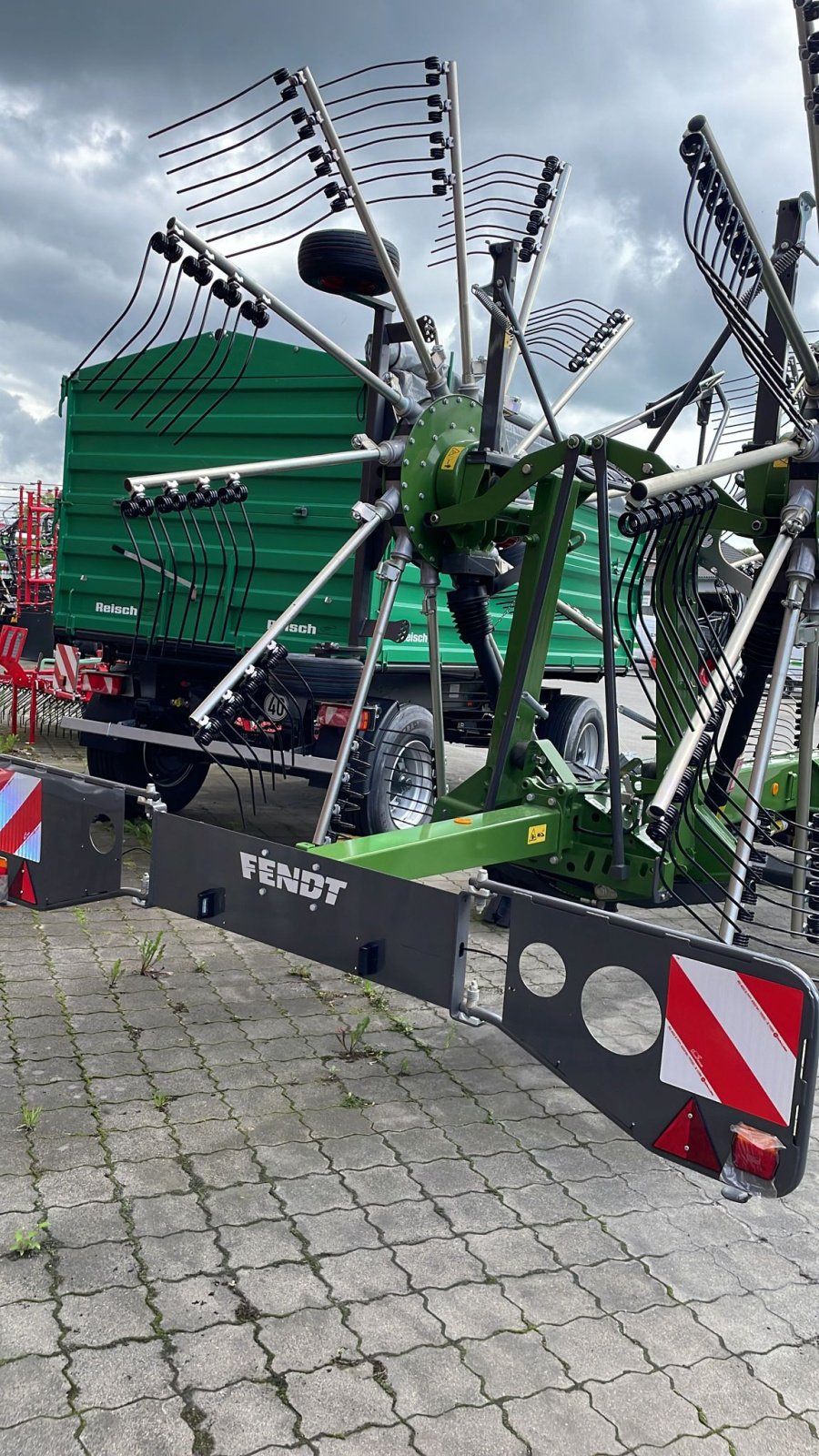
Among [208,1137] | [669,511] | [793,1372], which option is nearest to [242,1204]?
[208,1137]

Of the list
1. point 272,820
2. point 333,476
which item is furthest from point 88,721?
point 333,476

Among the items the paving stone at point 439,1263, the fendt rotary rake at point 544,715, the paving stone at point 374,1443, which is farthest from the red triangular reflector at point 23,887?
the paving stone at point 374,1443

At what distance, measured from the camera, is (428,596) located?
4738 mm

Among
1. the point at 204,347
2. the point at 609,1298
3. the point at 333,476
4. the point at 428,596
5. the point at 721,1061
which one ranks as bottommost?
the point at 609,1298

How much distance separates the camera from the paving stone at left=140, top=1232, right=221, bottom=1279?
262 centimetres

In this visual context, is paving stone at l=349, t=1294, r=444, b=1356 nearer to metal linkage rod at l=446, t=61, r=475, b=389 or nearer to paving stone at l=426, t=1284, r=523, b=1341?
paving stone at l=426, t=1284, r=523, b=1341

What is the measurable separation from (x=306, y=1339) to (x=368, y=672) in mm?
2439

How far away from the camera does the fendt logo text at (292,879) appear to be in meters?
3.17

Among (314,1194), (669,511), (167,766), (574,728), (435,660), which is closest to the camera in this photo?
(314,1194)

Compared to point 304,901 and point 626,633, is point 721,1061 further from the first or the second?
point 626,633

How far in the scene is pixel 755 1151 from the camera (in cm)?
237

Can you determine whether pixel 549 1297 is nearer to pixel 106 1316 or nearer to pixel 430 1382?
pixel 430 1382

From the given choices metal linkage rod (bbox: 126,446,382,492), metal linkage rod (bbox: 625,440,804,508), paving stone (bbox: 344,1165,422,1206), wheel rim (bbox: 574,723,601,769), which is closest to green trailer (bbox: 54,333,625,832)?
wheel rim (bbox: 574,723,601,769)

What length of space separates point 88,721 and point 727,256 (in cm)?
481
